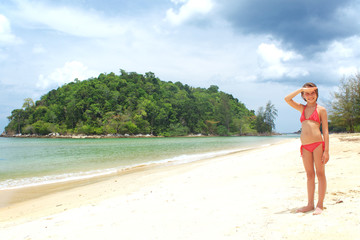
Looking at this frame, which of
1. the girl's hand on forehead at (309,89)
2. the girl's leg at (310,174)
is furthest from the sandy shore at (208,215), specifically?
the girl's hand on forehead at (309,89)

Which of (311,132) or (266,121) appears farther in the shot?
(266,121)

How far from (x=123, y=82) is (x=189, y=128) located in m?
38.4

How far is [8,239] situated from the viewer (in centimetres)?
358

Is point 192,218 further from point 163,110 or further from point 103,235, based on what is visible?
point 163,110

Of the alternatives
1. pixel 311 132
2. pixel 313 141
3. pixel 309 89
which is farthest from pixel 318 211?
pixel 309 89

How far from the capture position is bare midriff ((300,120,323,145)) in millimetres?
3418

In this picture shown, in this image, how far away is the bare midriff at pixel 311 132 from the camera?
11.2ft

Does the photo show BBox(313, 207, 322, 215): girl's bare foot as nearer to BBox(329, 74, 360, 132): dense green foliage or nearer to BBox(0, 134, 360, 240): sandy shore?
BBox(0, 134, 360, 240): sandy shore

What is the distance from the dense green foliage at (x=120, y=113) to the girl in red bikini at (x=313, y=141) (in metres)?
89.7

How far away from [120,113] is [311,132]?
314 feet

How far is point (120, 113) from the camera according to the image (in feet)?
313

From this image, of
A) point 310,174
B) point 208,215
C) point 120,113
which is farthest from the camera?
point 120,113

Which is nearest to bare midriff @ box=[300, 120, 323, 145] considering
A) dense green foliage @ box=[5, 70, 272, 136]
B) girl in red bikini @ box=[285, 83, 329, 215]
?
girl in red bikini @ box=[285, 83, 329, 215]

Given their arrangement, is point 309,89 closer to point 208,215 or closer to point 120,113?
point 208,215
